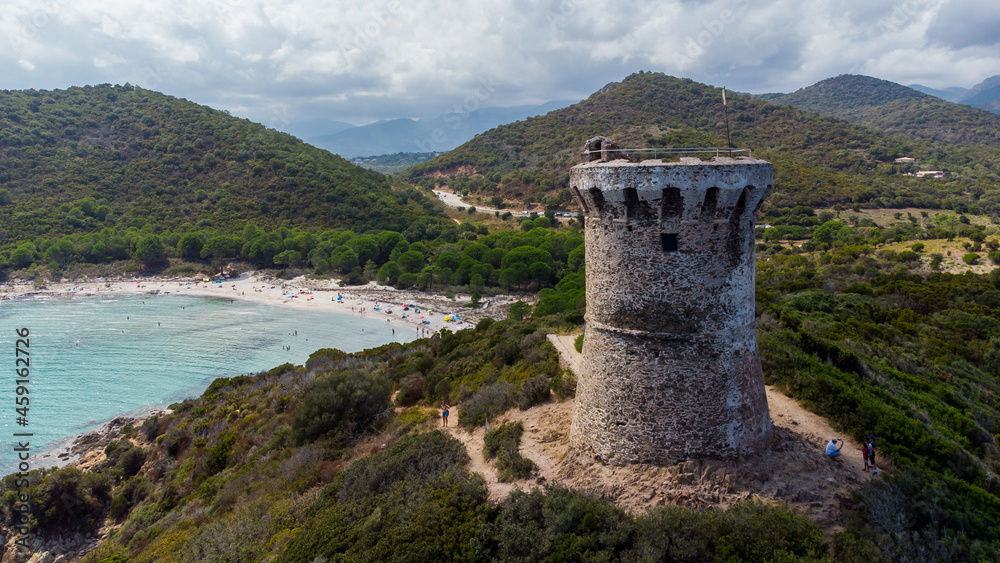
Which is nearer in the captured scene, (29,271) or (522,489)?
(522,489)

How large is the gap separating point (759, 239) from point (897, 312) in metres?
24.9

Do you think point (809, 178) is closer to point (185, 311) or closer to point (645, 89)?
point (645, 89)

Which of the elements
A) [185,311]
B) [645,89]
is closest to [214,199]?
[185,311]

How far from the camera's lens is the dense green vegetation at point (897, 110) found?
103m

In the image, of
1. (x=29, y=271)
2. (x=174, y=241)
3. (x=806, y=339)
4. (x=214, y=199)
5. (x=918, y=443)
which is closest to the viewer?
(x=918, y=443)

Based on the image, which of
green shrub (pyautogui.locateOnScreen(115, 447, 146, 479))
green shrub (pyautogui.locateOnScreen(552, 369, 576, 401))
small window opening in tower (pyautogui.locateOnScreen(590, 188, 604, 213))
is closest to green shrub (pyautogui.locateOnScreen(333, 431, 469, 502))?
green shrub (pyautogui.locateOnScreen(552, 369, 576, 401))

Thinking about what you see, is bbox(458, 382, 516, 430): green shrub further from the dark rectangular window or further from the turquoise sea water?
the turquoise sea water

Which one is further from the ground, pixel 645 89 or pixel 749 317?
pixel 645 89

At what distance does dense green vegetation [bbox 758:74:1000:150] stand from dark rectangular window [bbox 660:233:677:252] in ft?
404

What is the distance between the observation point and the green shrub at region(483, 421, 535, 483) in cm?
895

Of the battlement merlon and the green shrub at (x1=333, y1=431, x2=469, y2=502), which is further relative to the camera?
the green shrub at (x1=333, y1=431, x2=469, y2=502)

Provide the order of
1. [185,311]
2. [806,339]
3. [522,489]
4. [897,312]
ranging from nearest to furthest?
[522,489] < [806,339] < [897,312] < [185,311]

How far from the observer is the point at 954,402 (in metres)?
14.1

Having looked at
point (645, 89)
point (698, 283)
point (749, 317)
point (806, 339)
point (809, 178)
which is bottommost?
point (806, 339)
